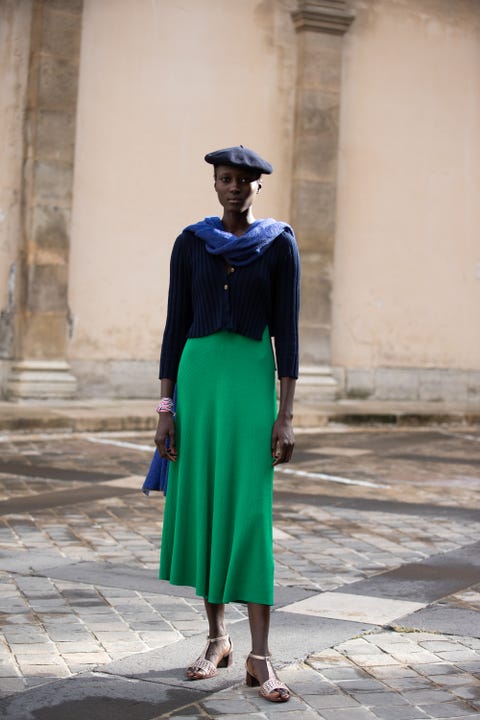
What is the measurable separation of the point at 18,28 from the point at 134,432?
4776 millimetres

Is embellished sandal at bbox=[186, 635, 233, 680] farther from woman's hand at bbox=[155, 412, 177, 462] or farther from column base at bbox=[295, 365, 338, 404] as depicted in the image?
column base at bbox=[295, 365, 338, 404]

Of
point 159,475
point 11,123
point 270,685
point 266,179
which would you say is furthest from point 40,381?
point 270,685

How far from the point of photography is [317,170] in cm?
1681

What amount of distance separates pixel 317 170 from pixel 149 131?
2.25 metres

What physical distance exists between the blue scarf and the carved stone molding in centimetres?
1258

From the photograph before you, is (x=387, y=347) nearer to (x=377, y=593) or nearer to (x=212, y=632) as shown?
(x=377, y=593)

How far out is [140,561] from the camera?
666 centimetres

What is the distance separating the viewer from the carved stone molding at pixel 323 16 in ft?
54.4

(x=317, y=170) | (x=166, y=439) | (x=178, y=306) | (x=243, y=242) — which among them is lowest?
(x=166, y=439)

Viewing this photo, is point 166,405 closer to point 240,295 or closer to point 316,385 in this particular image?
point 240,295

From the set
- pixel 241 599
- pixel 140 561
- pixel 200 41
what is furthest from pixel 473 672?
pixel 200 41

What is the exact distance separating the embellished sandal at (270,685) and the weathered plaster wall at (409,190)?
42.6 feet

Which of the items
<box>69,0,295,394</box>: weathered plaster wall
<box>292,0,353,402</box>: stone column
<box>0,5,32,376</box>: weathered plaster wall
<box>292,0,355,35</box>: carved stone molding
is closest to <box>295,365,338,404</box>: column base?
<box>292,0,353,402</box>: stone column

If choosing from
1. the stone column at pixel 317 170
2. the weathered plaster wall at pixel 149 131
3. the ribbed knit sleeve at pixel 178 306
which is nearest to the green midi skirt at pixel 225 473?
the ribbed knit sleeve at pixel 178 306
